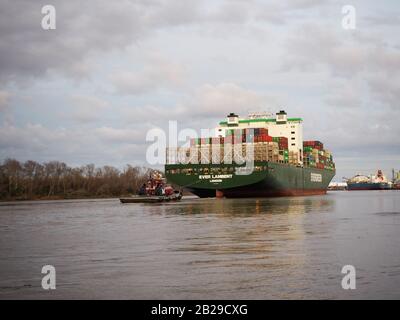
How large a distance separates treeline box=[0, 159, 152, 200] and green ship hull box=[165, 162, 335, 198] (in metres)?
43.0

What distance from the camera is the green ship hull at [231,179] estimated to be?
203ft

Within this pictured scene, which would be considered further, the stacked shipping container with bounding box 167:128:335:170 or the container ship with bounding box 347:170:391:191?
the container ship with bounding box 347:170:391:191

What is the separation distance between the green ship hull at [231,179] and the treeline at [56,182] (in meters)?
43.0

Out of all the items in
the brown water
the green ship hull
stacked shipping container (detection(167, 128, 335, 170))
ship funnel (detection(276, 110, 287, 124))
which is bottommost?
the brown water

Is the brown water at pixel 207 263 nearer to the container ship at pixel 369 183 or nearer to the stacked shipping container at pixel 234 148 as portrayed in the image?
the stacked shipping container at pixel 234 148

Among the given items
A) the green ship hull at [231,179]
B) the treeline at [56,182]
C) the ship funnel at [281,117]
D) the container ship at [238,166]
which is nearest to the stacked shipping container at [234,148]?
the container ship at [238,166]

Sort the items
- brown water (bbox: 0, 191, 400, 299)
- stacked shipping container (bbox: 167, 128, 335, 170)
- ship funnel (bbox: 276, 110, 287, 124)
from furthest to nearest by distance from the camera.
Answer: ship funnel (bbox: 276, 110, 287, 124)
stacked shipping container (bbox: 167, 128, 335, 170)
brown water (bbox: 0, 191, 400, 299)

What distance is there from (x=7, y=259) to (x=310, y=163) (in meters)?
75.2

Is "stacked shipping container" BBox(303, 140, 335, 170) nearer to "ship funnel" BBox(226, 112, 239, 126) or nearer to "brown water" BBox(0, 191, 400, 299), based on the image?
"ship funnel" BBox(226, 112, 239, 126)

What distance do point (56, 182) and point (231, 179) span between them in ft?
184

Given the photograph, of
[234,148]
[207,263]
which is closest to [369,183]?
[234,148]

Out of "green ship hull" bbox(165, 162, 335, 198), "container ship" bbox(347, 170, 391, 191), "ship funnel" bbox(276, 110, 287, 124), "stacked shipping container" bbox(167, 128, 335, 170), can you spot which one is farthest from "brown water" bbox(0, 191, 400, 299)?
"container ship" bbox(347, 170, 391, 191)

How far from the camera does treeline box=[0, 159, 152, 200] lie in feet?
323
